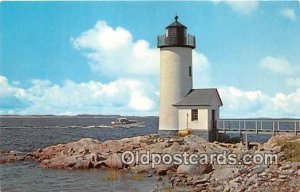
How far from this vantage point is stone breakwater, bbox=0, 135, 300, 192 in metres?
11.5

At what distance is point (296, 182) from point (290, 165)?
173cm

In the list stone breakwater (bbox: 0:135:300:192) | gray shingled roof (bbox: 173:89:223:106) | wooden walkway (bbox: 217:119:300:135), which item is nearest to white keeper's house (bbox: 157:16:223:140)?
gray shingled roof (bbox: 173:89:223:106)

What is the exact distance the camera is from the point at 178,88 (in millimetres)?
19781

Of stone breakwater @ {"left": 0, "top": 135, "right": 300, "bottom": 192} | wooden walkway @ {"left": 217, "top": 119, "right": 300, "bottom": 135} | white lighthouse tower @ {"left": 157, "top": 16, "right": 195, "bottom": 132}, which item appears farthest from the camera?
white lighthouse tower @ {"left": 157, "top": 16, "right": 195, "bottom": 132}

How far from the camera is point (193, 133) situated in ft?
63.6

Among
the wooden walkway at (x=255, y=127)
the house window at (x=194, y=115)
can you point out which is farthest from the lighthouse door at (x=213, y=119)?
the house window at (x=194, y=115)

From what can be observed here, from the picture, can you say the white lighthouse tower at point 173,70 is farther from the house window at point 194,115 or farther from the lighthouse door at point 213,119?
the lighthouse door at point 213,119

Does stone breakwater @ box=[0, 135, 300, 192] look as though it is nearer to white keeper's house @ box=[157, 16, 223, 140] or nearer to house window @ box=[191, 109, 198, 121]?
white keeper's house @ box=[157, 16, 223, 140]

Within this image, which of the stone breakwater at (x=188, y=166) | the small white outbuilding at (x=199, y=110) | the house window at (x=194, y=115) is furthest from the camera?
the house window at (x=194, y=115)

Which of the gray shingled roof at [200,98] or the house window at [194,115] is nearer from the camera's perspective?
the gray shingled roof at [200,98]

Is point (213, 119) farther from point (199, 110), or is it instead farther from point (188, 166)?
point (188, 166)

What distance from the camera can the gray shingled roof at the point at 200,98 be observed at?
1925 centimetres

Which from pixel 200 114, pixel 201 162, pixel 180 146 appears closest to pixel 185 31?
pixel 200 114

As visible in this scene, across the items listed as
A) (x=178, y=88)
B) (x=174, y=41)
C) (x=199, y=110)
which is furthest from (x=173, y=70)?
(x=199, y=110)
